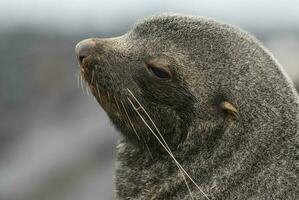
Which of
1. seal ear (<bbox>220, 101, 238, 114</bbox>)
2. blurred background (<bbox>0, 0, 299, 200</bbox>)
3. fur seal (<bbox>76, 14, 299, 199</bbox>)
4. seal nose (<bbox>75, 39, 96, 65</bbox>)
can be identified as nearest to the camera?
fur seal (<bbox>76, 14, 299, 199</bbox>)

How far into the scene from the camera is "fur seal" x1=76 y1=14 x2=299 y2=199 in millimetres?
6926

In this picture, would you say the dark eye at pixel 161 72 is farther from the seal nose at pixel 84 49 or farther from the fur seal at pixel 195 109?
the seal nose at pixel 84 49

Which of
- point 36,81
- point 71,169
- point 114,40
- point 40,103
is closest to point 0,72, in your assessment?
point 36,81

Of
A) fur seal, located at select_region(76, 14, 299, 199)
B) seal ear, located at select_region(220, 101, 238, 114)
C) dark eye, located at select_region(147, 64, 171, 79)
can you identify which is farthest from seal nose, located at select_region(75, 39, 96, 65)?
seal ear, located at select_region(220, 101, 238, 114)

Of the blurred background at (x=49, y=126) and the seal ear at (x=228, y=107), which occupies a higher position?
the blurred background at (x=49, y=126)

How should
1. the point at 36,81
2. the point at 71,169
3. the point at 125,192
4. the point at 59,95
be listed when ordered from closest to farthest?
the point at 125,192, the point at 71,169, the point at 59,95, the point at 36,81

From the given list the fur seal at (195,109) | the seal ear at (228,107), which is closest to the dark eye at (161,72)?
the fur seal at (195,109)

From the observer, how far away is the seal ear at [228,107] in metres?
7.07

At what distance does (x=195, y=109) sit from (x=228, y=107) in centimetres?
30

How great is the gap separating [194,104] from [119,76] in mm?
736

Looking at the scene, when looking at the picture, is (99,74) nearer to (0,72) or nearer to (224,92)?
(224,92)

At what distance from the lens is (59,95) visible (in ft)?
74.8

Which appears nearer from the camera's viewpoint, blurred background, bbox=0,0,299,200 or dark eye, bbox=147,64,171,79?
dark eye, bbox=147,64,171,79

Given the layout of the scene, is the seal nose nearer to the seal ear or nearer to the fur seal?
the fur seal
